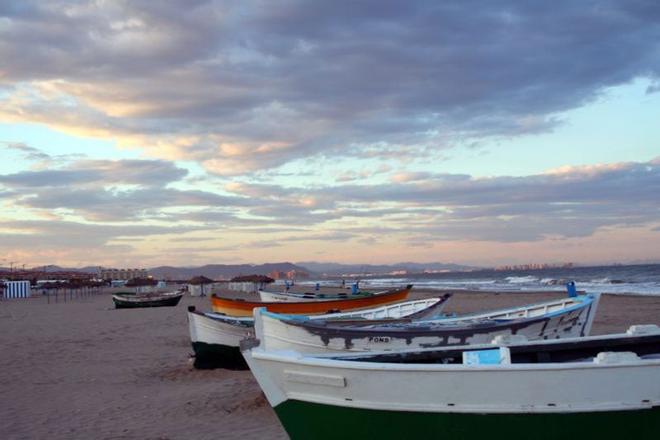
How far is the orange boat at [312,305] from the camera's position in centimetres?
1539

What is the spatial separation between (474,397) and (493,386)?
18 centimetres

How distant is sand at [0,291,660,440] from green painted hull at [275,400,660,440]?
2554 millimetres

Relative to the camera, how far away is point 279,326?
352 inches

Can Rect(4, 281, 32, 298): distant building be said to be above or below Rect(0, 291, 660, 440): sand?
above

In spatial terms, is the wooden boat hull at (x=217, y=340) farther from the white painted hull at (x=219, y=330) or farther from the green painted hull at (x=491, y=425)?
the green painted hull at (x=491, y=425)

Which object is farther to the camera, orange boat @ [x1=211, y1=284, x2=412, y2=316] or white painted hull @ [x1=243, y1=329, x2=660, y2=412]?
orange boat @ [x1=211, y1=284, x2=412, y2=316]

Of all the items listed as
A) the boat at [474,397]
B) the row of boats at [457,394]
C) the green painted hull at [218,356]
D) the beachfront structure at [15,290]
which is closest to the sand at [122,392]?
the green painted hull at [218,356]

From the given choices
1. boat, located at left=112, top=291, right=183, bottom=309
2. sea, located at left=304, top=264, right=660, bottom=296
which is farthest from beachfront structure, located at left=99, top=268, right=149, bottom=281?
boat, located at left=112, top=291, right=183, bottom=309

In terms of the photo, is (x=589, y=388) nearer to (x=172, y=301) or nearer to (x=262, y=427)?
(x=262, y=427)

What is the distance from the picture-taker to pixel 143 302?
119 feet

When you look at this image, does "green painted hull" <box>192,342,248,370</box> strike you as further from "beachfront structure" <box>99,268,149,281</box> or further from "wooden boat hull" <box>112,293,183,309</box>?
"beachfront structure" <box>99,268,149,281</box>

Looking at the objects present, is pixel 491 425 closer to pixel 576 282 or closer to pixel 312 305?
pixel 312 305

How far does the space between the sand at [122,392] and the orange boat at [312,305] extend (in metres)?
1.69

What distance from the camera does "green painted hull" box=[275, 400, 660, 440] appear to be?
5.07 meters
